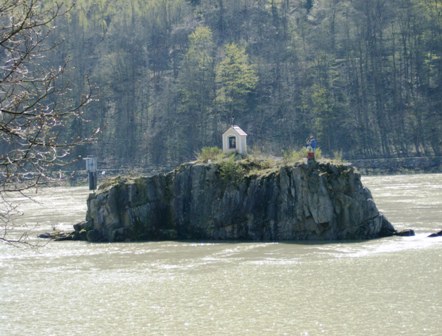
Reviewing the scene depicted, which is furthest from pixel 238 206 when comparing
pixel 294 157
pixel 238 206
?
pixel 294 157

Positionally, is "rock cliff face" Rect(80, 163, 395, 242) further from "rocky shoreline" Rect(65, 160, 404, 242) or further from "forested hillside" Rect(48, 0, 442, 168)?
"forested hillside" Rect(48, 0, 442, 168)

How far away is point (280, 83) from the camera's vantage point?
108 m

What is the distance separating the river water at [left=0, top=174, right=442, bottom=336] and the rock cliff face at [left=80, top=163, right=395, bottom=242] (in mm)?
1388

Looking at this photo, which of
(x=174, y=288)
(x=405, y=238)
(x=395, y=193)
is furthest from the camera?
(x=395, y=193)

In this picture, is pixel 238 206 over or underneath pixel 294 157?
underneath

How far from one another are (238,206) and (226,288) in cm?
1174

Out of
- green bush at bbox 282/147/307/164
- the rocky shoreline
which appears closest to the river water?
the rocky shoreline

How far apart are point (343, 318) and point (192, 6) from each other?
381 feet

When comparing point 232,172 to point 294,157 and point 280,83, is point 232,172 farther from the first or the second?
point 280,83

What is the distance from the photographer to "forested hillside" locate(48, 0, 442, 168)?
97438 millimetres

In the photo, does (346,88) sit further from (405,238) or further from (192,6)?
(405,238)

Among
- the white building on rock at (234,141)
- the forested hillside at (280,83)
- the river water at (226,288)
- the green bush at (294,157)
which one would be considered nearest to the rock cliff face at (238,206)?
the green bush at (294,157)

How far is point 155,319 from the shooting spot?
20.2m

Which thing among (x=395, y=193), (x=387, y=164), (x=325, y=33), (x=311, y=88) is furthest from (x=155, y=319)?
(x=325, y=33)
